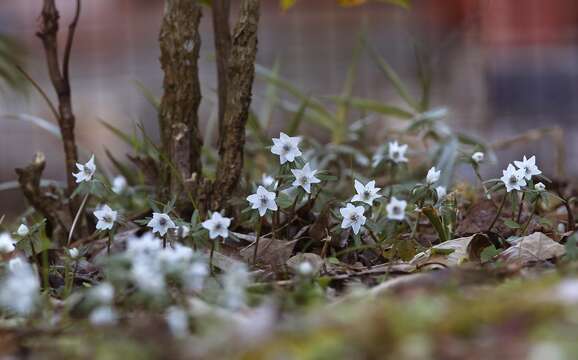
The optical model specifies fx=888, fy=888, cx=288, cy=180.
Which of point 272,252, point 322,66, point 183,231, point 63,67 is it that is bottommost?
point 322,66

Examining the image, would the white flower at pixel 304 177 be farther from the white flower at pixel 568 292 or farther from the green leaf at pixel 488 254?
the white flower at pixel 568 292

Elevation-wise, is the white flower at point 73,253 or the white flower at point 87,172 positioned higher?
the white flower at point 87,172

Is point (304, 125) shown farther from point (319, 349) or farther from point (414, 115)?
point (319, 349)

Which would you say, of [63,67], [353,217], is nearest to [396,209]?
[353,217]

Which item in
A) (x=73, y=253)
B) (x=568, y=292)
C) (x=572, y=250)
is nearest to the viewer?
(x=568, y=292)

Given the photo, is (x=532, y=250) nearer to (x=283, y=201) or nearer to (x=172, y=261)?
(x=283, y=201)

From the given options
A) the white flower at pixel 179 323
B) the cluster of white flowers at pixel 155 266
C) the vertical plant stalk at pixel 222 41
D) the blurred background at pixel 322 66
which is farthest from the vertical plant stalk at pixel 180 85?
the blurred background at pixel 322 66

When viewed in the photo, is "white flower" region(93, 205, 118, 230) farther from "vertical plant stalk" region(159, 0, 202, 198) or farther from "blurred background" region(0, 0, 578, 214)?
"blurred background" region(0, 0, 578, 214)
